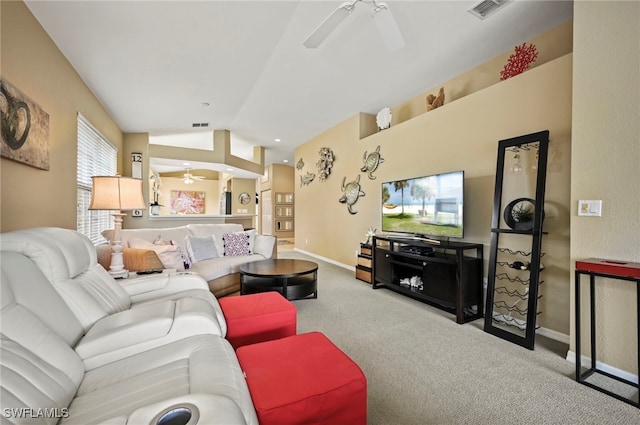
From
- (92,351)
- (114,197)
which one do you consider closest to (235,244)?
(114,197)

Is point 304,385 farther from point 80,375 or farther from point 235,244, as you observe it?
point 235,244

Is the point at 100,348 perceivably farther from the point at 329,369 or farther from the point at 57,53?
the point at 57,53

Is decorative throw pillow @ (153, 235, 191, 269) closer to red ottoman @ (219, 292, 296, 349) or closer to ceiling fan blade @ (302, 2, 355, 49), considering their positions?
red ottoman @ (219, 292, 296, 349)

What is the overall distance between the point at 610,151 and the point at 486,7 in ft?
5.15

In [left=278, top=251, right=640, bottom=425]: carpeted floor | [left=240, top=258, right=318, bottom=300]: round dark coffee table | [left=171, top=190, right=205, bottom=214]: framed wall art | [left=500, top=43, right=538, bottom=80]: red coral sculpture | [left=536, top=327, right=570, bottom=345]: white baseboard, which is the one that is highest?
[left=500, top=43, right=538, bottom=80]: red coral sculpture

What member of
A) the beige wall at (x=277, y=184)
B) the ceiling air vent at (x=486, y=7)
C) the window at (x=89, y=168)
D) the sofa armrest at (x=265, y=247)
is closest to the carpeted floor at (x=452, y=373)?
the sofa armrest at (x=265, y=247)

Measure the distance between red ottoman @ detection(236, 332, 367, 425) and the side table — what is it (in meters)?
1.65

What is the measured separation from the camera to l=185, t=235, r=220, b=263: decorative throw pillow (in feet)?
12.3

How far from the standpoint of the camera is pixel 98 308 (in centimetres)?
150

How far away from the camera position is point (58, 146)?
2670 mm

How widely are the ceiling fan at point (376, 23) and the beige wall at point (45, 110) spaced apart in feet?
6.89

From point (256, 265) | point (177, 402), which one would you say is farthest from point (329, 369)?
point (256, 265)

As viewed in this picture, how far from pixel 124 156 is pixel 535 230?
21.8ft

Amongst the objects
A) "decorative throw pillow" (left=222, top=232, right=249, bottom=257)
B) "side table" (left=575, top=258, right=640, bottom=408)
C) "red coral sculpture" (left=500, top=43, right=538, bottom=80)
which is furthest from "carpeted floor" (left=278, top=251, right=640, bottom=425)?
"red coral sculpture" (left=500, top=43, right=538, bottom=80)
